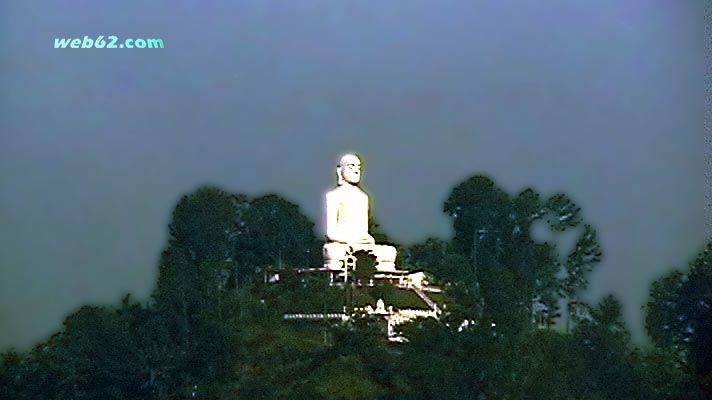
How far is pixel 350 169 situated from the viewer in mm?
8266

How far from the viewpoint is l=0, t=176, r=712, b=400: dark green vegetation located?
668 centimetres

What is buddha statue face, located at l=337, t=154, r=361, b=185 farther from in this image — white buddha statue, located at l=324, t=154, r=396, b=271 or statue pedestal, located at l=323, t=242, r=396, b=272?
statue pedestal, located at l=323, t=242, r=396, b=272

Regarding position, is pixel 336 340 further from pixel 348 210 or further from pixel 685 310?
pixel 685 310

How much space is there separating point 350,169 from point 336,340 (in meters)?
1.71

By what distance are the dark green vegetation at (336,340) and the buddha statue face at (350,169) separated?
2.45ft

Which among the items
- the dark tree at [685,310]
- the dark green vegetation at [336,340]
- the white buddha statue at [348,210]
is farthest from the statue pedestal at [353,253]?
the dark tree at [685,310]

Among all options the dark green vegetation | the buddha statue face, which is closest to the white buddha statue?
the buddha statue face

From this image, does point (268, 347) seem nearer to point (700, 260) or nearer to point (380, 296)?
point (380, 296)

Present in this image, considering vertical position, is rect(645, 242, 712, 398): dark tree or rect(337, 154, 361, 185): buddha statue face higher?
rect(337, 154, 361, 185): buddha statue face

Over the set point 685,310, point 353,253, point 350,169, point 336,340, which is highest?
point 350,169

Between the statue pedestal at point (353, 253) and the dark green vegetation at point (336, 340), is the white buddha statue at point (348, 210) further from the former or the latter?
the dark green vegetation at point (336, 340)

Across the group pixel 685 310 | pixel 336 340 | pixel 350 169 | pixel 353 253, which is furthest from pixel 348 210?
pixel 685 310

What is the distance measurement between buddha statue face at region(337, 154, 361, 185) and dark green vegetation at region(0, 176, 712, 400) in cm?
75

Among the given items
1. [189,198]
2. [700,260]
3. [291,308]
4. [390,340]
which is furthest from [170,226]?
[700,260]
